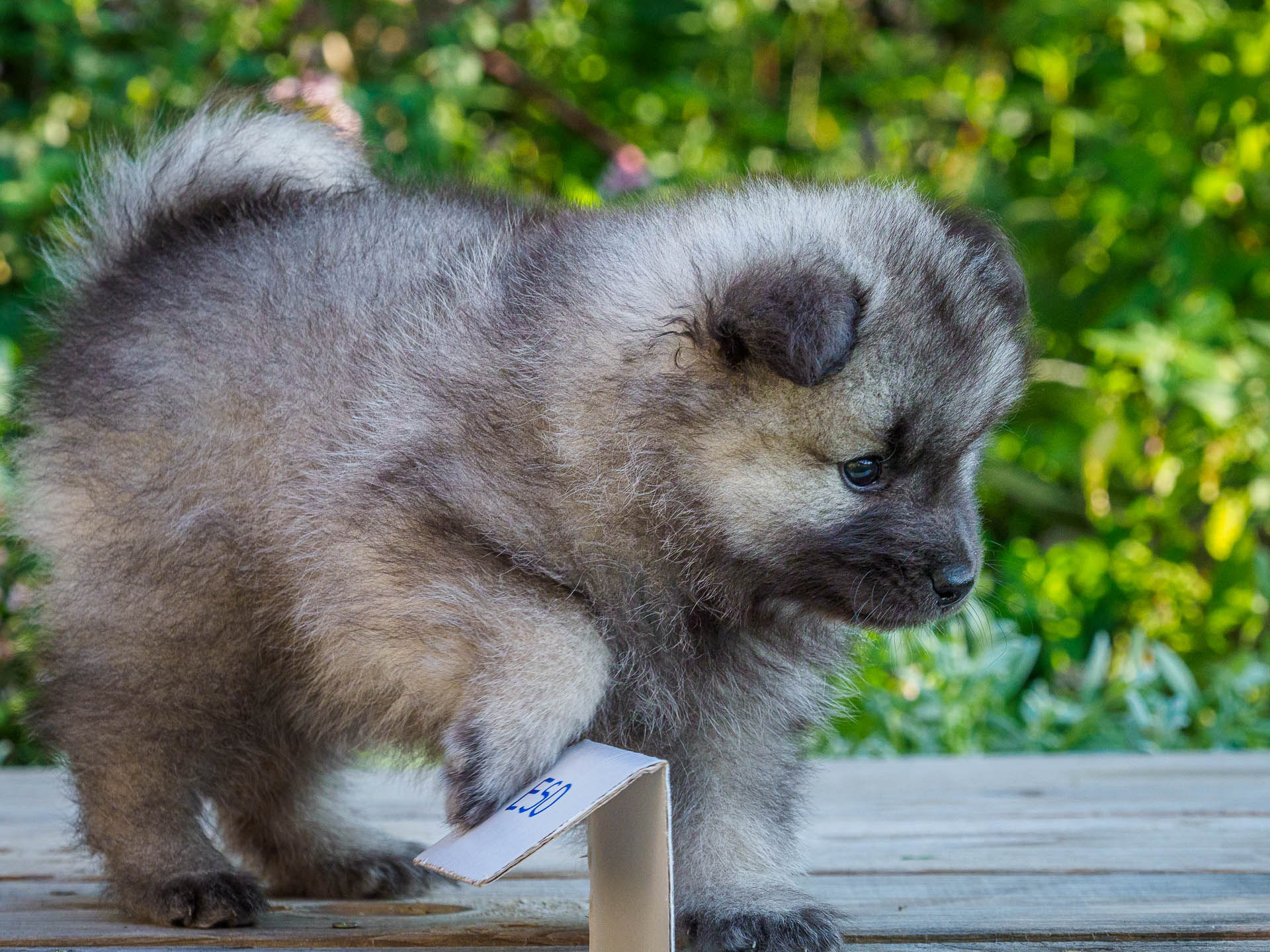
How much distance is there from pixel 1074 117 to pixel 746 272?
411cm

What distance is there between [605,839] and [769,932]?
0.39m

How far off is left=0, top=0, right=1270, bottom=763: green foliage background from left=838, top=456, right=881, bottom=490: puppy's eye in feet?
6.50

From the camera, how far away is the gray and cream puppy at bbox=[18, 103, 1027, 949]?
6.53 feet

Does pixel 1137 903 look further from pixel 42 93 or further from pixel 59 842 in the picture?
pixel 42 93

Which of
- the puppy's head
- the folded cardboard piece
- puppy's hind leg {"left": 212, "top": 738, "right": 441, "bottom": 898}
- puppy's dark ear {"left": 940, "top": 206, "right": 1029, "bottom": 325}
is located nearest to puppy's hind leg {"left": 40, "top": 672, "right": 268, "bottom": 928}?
puppy's hind leg {"left": 212, "top": 738, "right": 441, "bottom": 898}

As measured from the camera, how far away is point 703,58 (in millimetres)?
6387

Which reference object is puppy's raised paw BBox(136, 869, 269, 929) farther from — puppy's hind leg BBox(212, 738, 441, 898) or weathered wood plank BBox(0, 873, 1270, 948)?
puppy's hind leg BBox(212, 738, 441, 898)

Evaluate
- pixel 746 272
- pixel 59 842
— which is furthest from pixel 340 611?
pixel 59 842

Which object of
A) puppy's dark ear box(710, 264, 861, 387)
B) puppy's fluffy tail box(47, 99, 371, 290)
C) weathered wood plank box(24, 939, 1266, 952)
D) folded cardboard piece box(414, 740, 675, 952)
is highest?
puppy's fluffy tail box(47, 99, 371, 290)

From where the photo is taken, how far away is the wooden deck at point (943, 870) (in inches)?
82.5

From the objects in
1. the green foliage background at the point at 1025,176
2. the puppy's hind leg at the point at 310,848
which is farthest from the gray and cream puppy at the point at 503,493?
the green foliage background at the point at 1025,176

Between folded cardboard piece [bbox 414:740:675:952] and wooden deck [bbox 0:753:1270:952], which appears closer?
folded cardboard piece [bbox 414:740:675:952]

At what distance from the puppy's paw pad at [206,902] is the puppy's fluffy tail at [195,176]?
3.67ft

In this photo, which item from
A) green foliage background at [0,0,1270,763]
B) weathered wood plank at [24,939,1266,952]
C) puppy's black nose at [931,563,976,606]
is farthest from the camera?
green foliage background at [0,0,1270,763]
